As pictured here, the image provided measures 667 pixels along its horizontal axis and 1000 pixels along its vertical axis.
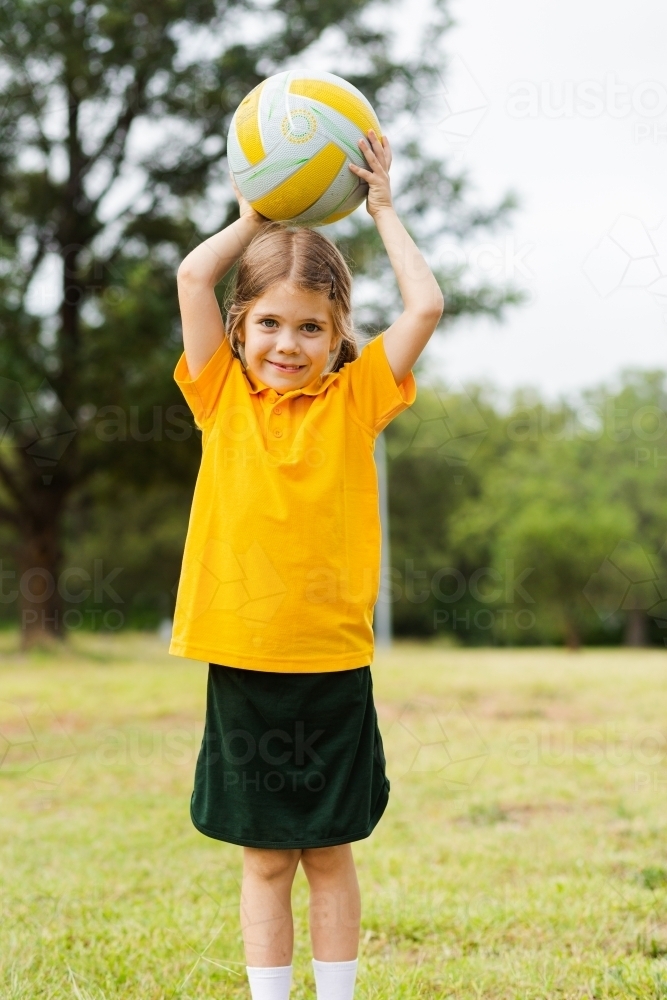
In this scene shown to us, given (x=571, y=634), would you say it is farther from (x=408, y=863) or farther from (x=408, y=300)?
(x=408, y=300)

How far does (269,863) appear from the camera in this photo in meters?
1.75

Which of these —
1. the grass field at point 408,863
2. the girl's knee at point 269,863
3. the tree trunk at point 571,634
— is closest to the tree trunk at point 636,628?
the tree trunk at point 571,634

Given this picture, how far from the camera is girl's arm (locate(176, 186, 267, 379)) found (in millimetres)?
1847

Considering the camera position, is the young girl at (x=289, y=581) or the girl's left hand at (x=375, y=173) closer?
the young girl at (x=289, y=581)

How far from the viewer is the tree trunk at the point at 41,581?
37.7 ft

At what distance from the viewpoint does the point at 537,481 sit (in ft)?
95.4

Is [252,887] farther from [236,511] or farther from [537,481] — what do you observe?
[537,481]

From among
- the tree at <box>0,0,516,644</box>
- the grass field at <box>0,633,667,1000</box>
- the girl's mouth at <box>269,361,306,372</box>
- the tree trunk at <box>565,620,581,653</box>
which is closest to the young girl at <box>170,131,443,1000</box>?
the girl's mouth at <box>269,361,306,372</box>

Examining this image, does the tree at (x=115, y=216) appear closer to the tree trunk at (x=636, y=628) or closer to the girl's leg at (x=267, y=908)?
the girl's leg at (x=267, y=908)

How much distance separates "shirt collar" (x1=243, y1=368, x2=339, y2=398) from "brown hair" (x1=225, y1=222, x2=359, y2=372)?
0.05 metres

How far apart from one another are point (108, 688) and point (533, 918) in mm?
5245

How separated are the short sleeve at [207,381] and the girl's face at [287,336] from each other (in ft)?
0.16

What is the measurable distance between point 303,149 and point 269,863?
1345mm

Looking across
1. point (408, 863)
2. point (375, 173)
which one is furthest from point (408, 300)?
point (408, 863)
